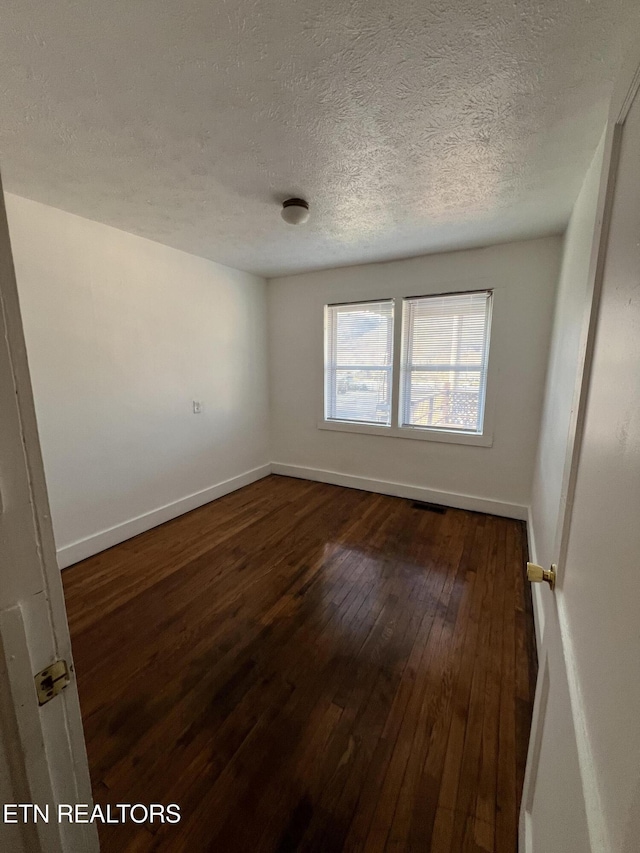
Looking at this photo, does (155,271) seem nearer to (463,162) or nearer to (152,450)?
(152,450)

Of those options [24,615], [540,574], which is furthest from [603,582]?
[24,615]

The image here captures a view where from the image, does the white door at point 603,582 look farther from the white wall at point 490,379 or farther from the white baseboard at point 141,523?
the white baseboard at point 141,523

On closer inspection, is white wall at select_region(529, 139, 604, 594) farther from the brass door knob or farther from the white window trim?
the white window trim

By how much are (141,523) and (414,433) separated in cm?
280

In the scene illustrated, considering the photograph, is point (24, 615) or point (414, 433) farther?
point (414, 433)

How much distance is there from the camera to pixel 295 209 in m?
2.09

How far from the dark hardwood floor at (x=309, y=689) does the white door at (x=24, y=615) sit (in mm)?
815

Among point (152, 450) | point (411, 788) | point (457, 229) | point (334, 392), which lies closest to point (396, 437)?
point (334, 392)

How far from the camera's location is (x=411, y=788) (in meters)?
1.20

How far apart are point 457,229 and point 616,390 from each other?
255 centimetres

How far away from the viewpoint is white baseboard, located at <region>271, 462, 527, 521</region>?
3246 mm

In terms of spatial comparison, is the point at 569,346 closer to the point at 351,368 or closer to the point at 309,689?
the point at 309,689

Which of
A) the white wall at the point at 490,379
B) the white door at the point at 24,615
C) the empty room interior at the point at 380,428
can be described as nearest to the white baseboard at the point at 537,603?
the empty room interior at the point at 380,428

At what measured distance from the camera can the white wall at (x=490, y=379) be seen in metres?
2.94
